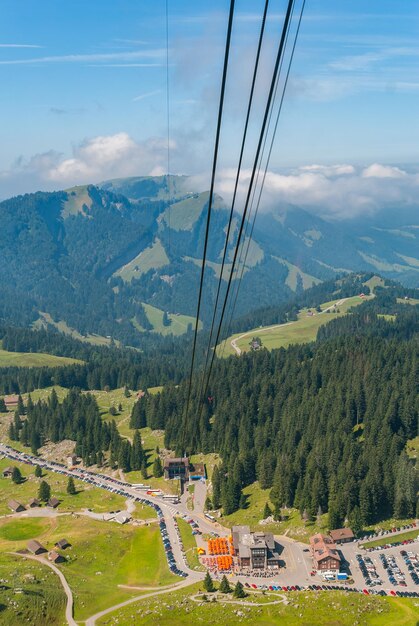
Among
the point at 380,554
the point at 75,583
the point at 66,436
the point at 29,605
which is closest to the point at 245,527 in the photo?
the point at 380,554

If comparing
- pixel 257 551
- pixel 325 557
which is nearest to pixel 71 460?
pixel 257 551

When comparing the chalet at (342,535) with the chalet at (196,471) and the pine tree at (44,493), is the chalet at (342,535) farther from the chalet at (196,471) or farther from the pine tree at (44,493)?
the pine tree at (44,493)

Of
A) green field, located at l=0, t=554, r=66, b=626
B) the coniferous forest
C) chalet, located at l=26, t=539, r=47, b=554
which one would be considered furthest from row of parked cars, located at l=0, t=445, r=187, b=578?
chalet, located at l=26, t=539, r=47, b=554

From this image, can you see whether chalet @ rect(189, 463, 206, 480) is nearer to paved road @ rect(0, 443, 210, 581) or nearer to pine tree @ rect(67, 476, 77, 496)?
Result: paved road @ rect(0, 443, 210, 581)

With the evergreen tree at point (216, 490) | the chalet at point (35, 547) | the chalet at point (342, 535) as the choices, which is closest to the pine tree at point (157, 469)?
the evergreen tree at point (216, 490)

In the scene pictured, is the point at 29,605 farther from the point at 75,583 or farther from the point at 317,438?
the point at 317,438

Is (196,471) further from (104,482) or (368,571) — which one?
(368,571)
